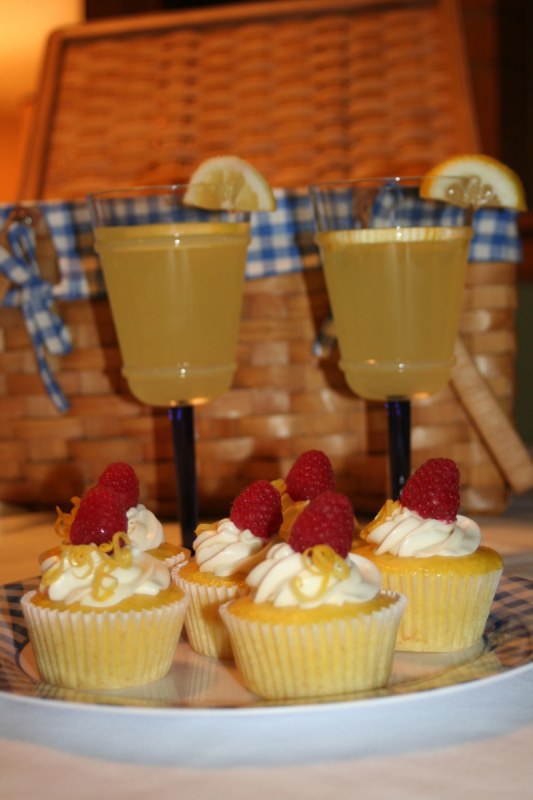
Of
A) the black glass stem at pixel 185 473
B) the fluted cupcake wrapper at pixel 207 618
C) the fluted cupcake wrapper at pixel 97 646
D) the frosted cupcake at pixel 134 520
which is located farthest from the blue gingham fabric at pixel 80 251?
the fluted cupcake wrapper at pixel 97 646

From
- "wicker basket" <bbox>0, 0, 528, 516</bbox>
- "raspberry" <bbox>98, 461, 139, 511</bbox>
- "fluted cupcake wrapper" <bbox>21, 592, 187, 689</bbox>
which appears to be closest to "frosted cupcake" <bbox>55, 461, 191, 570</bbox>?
"raspberry" <bbox>98, 461, 139, 511</bbox>

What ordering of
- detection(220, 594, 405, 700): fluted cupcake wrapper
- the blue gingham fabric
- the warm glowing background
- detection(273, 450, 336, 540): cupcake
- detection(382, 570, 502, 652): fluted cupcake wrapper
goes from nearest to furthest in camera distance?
detection(220, 594, 405, 700): fluted cupcake wrapper < detection(382, 570, 502, 652): fluted cupcake wrapper < detection(273, 450, 336, 540): cupcake < the blue gingham fabric < the warm glowing background

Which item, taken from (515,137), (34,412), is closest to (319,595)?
(34,412)

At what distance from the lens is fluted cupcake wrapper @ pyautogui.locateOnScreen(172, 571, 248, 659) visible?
867 mm

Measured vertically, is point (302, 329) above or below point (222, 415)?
above

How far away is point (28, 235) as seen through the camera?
1.37 m

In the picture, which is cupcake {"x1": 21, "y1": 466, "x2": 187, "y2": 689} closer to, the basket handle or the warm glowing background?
the basket handle

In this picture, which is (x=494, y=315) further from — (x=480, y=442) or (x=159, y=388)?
(x=159, y=388)

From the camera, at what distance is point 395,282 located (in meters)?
1.13

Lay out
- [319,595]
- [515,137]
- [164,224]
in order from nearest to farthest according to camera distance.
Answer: [319,595], [164,224], [515,137]

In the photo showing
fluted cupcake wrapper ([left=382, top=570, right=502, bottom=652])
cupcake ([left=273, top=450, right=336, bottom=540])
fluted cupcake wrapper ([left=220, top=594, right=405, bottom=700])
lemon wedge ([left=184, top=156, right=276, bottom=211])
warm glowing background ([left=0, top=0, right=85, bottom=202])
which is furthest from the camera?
warm glowing background ([left=0, top=0, right=85, bottom=202])

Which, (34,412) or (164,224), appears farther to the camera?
(34,412)

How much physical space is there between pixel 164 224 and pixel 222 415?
357mm

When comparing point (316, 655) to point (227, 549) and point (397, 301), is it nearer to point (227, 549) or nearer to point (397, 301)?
point (227, 549)
